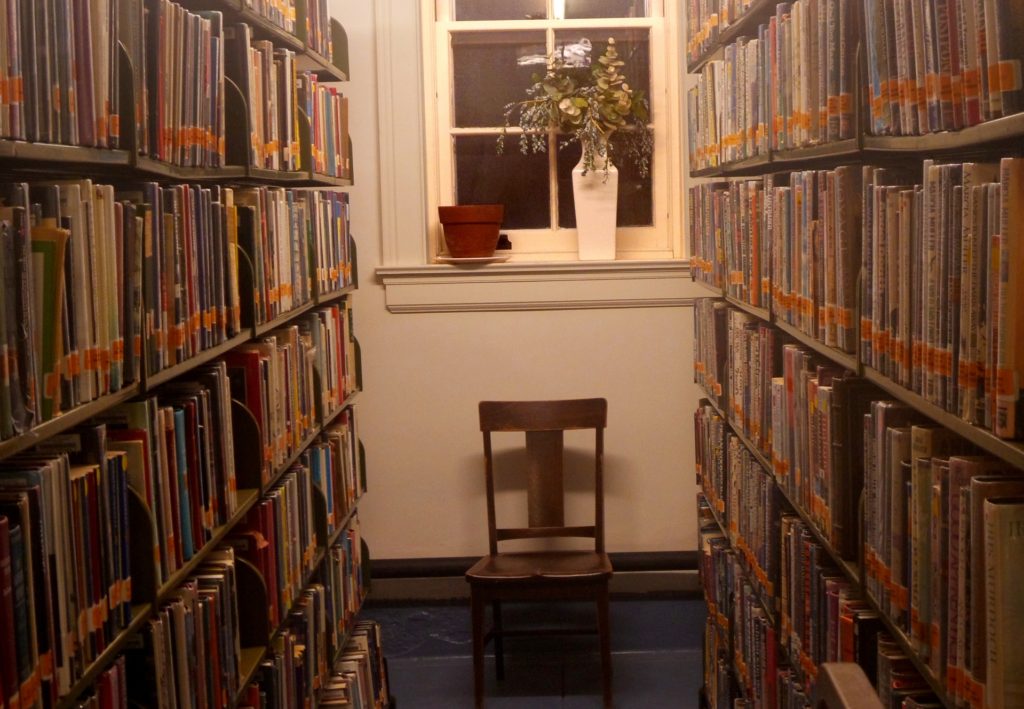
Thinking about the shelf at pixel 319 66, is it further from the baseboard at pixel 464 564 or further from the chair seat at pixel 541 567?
the baseboard at pixel 464 564

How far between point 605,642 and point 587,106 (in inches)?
67.7

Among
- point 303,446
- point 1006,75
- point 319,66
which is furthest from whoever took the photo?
point 319,66

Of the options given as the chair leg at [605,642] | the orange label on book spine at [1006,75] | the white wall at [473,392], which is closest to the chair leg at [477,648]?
the chair leg at [605,642]

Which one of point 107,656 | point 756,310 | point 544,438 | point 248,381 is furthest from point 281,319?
point 544,438

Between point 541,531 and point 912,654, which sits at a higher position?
point 912,654

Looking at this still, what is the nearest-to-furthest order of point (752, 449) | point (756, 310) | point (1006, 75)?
point (1006, 75), point (756, 310), point (752, 449)

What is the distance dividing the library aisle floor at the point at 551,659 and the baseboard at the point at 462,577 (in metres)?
0.04

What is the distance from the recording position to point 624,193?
14.3ft

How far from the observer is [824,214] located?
6.62 feet

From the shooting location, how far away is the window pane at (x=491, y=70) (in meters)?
4.30

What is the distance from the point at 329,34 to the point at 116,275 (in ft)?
6.20

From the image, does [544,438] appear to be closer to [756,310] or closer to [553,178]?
[553,178]

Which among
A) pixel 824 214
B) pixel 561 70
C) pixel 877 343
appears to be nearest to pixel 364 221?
pixel 561 70

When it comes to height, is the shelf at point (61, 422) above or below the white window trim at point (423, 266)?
below
